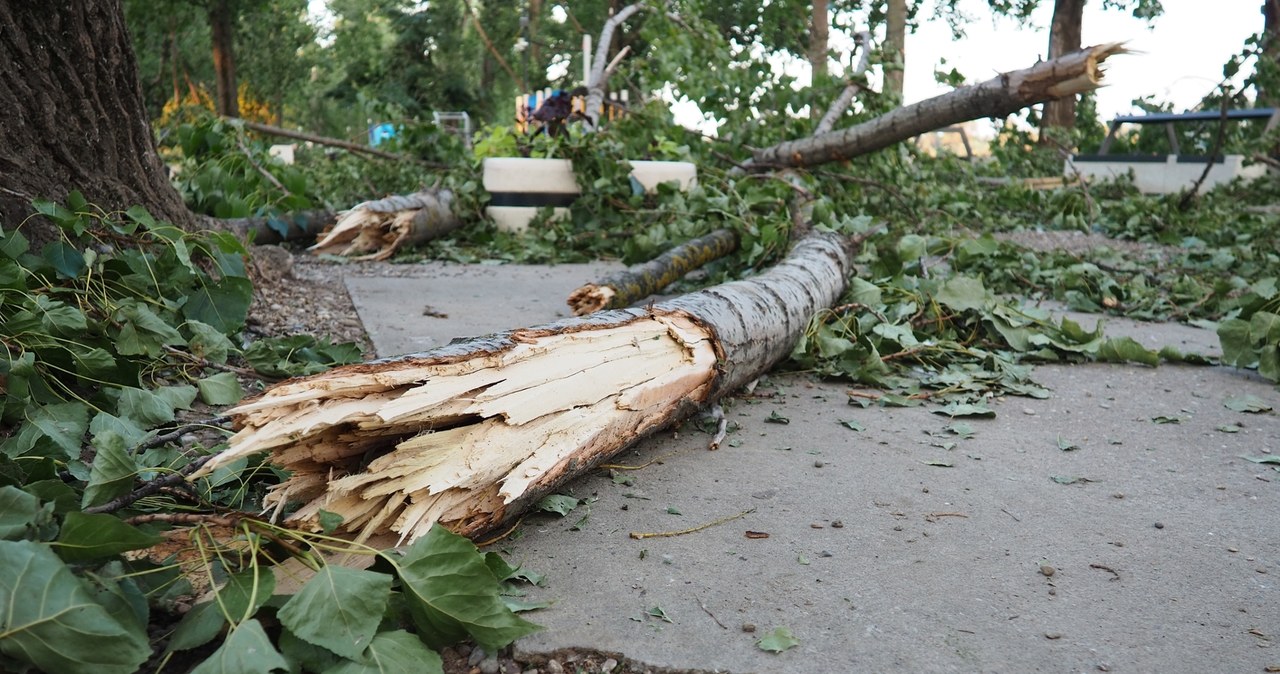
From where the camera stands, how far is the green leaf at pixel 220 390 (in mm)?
2484

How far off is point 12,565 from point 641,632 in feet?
3.30

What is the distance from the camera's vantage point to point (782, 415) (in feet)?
10.5

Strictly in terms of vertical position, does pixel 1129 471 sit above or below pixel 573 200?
below

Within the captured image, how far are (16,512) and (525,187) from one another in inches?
253

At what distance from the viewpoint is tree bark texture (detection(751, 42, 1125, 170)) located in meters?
4.83

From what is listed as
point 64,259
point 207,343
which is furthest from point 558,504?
point 64,259

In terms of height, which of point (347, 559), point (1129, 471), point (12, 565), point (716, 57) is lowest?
point (1129, 471)

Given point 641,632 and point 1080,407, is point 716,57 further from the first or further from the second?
point 641,632

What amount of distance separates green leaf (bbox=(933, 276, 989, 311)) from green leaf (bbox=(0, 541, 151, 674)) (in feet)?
11.7

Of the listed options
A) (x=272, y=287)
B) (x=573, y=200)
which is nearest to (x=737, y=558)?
(x=272, y=287)

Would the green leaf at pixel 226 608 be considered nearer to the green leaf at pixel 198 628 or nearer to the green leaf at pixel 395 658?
the green leaf at pixel 198 628

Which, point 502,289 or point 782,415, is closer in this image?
point 782,415

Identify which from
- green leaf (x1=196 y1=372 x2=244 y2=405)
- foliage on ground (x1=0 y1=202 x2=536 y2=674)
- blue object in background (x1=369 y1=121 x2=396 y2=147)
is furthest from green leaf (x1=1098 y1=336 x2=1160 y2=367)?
blue object in background (x1=369 y1=121 x2=396 y2=147)

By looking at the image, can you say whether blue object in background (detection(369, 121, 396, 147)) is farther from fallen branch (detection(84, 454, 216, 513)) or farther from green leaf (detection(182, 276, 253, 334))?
fallen branch (detection(84, 454, 216, 513))
